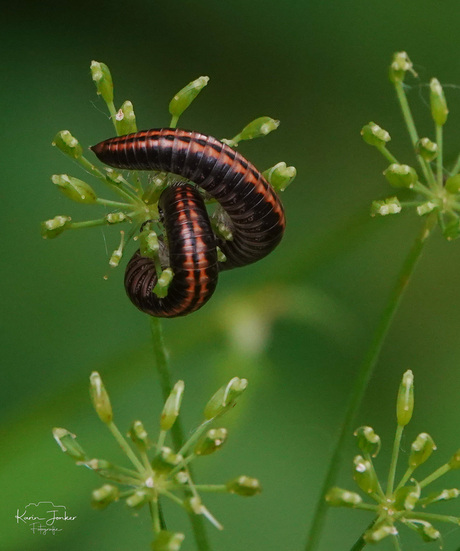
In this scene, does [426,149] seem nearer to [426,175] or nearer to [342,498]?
[426,175]

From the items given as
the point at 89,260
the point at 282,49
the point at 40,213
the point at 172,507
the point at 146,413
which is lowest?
the point at 172,507

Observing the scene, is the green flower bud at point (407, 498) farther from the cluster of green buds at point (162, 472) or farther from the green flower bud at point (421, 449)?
the cluster of green buds at point (162, 472)

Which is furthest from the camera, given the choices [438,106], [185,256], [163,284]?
[438,106]

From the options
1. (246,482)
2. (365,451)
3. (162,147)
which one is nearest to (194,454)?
(246,482)

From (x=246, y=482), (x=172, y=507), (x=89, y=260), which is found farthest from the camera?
(x=89, y=260)

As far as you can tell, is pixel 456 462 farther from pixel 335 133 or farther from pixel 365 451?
pixel 335 133

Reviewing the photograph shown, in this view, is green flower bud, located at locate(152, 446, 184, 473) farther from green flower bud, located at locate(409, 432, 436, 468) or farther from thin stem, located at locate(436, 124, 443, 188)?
thin stem, located at locate(436, 124, 443, 188)

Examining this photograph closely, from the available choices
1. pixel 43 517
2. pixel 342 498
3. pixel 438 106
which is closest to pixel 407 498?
pixel 342 498
